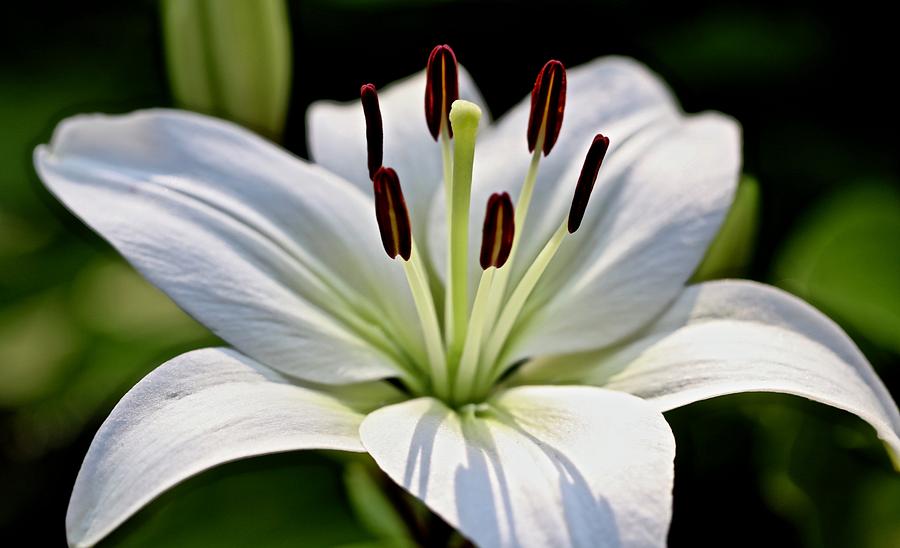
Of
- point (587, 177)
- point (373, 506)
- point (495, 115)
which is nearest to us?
point (587, 177)

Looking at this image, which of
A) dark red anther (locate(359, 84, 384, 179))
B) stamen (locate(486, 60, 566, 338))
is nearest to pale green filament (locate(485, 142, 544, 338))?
stamen (locate(486, 60, 566, 338))

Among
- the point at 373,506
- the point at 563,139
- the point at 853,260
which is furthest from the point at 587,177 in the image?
the point at 853,260

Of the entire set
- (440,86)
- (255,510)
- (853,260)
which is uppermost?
(440,86)

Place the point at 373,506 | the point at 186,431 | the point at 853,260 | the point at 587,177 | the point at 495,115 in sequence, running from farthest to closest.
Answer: the point at 495,115
the point at 853,260
the point at 373,506
the point at 587,177
the point at 186,431

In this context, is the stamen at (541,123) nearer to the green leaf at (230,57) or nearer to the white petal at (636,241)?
the white petal at (636,241)

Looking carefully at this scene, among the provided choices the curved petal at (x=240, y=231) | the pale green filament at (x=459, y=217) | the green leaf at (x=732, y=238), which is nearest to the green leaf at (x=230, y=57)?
the curved petal at (x=240, y=231)

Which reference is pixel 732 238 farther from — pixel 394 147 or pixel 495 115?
pixel 495 115

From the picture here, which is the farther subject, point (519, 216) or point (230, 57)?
point (230, 57)

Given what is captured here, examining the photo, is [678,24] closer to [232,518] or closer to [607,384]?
[607,384]
